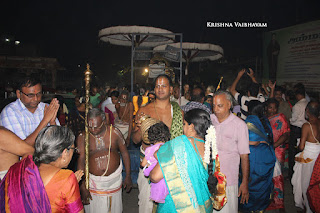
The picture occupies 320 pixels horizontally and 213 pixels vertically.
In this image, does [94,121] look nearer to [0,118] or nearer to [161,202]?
[0,118]

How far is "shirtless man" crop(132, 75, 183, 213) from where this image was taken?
344cm

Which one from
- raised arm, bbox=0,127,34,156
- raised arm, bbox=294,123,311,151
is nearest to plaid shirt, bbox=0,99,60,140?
raised arm, bbox=0,127,34,156

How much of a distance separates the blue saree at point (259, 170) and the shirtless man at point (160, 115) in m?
1.35

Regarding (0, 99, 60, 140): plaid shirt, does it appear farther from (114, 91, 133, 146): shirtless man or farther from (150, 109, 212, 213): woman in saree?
(114, 91, 133, 146): shirtless man

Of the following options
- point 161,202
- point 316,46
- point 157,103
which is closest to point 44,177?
point 161,202

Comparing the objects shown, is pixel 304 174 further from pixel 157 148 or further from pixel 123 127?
pixel 123 127

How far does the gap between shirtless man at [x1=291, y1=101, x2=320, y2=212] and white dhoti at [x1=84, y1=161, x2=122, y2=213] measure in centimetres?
338

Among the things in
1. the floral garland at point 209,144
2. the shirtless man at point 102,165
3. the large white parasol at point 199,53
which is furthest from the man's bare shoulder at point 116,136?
the large white parasol at point 199,53

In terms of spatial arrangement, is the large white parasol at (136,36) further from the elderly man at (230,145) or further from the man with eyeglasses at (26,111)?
the man with eyeglasses at (26,111)

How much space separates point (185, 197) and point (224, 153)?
1.21 metres

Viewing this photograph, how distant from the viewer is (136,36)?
10.9 m

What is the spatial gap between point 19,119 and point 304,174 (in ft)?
16.1

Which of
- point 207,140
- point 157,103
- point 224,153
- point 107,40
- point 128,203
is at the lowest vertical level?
point 128,203

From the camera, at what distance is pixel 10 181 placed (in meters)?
1.84
